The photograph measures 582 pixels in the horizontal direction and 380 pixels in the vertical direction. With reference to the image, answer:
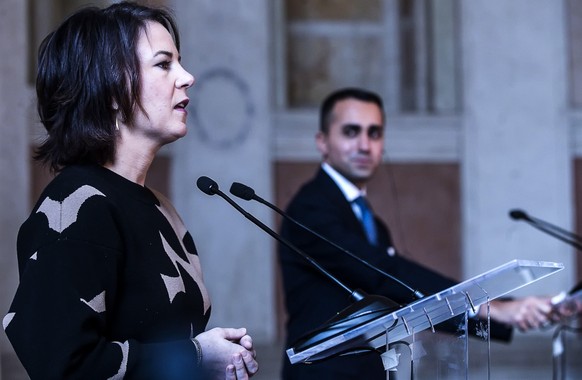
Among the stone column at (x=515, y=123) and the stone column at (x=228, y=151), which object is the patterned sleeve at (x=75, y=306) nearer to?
the stone column at (x=228, y=151)

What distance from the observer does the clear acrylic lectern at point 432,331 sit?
2.53 meters

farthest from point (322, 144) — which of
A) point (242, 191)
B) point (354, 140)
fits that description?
point (242, 191)

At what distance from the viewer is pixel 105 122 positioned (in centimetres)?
270

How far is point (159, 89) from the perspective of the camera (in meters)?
2.75

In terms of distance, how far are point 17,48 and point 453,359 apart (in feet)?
12.1

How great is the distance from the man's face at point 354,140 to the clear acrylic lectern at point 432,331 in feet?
6.08

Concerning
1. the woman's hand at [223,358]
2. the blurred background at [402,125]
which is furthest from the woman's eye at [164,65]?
the blurred background at [402,125]

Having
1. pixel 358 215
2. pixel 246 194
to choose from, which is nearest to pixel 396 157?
pixel 358 215

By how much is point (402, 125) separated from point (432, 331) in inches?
161

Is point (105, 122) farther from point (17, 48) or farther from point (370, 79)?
point (370, 79)

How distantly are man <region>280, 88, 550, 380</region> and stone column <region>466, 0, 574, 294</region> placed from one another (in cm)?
219

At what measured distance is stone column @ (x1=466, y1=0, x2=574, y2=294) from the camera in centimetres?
670

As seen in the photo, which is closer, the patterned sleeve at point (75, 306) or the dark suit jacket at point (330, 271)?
the patterned sleeve at point (75, 306)

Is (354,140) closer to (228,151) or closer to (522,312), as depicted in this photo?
(522,312)
